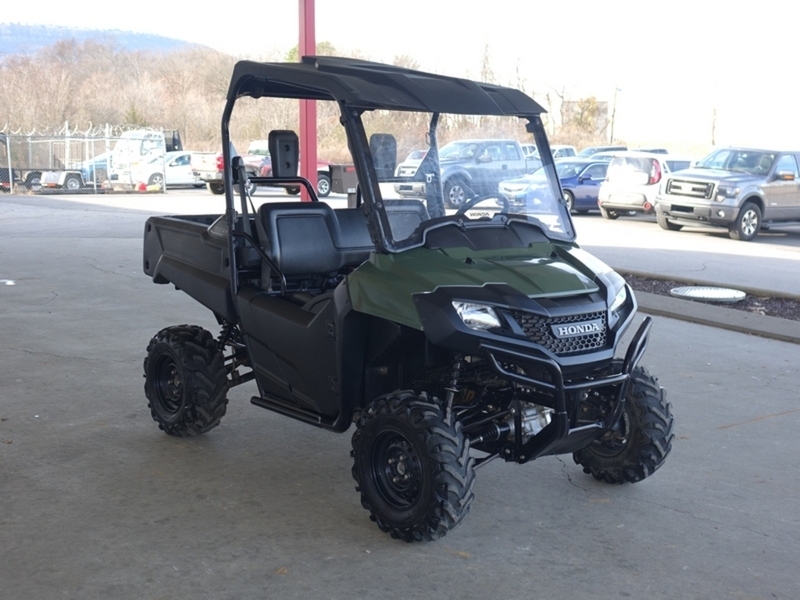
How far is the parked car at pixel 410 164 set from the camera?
4.92 m

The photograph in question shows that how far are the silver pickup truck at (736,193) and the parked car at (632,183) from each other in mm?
1159

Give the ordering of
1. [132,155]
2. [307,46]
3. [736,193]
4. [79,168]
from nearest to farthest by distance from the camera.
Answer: [307,46] → [736,193] → [132,155] → [79,168]

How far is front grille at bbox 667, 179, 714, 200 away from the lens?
18031mm

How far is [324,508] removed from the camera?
15.7 ft

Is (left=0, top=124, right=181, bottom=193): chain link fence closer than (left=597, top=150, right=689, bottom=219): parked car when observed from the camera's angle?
No

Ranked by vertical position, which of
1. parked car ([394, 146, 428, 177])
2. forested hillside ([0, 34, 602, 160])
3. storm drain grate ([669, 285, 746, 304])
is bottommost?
storm drain grate ([669, 285, 746, 304])

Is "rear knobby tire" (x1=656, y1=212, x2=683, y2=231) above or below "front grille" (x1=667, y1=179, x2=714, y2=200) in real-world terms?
below

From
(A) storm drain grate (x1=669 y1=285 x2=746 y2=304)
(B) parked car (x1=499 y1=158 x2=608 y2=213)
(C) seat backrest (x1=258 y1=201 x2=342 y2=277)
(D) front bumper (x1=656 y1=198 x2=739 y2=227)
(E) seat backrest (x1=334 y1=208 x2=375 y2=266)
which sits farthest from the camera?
(B) parked car (x1=499 y1=158 x2=608 y2=213)

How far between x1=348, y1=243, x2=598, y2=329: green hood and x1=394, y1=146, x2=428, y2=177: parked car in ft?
1.75

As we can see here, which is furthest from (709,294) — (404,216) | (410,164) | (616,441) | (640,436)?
(404,216)

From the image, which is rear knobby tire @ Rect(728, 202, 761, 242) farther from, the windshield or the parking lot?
the windshield

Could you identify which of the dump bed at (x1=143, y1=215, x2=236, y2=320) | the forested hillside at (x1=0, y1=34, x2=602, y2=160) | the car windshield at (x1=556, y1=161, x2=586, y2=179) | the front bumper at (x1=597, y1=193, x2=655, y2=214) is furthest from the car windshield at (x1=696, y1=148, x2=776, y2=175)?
the forested hillside at (x1=0, y1=34, x2=602, y2=160)

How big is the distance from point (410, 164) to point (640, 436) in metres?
1.83

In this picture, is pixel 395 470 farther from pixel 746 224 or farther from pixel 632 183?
pixel 632 183
